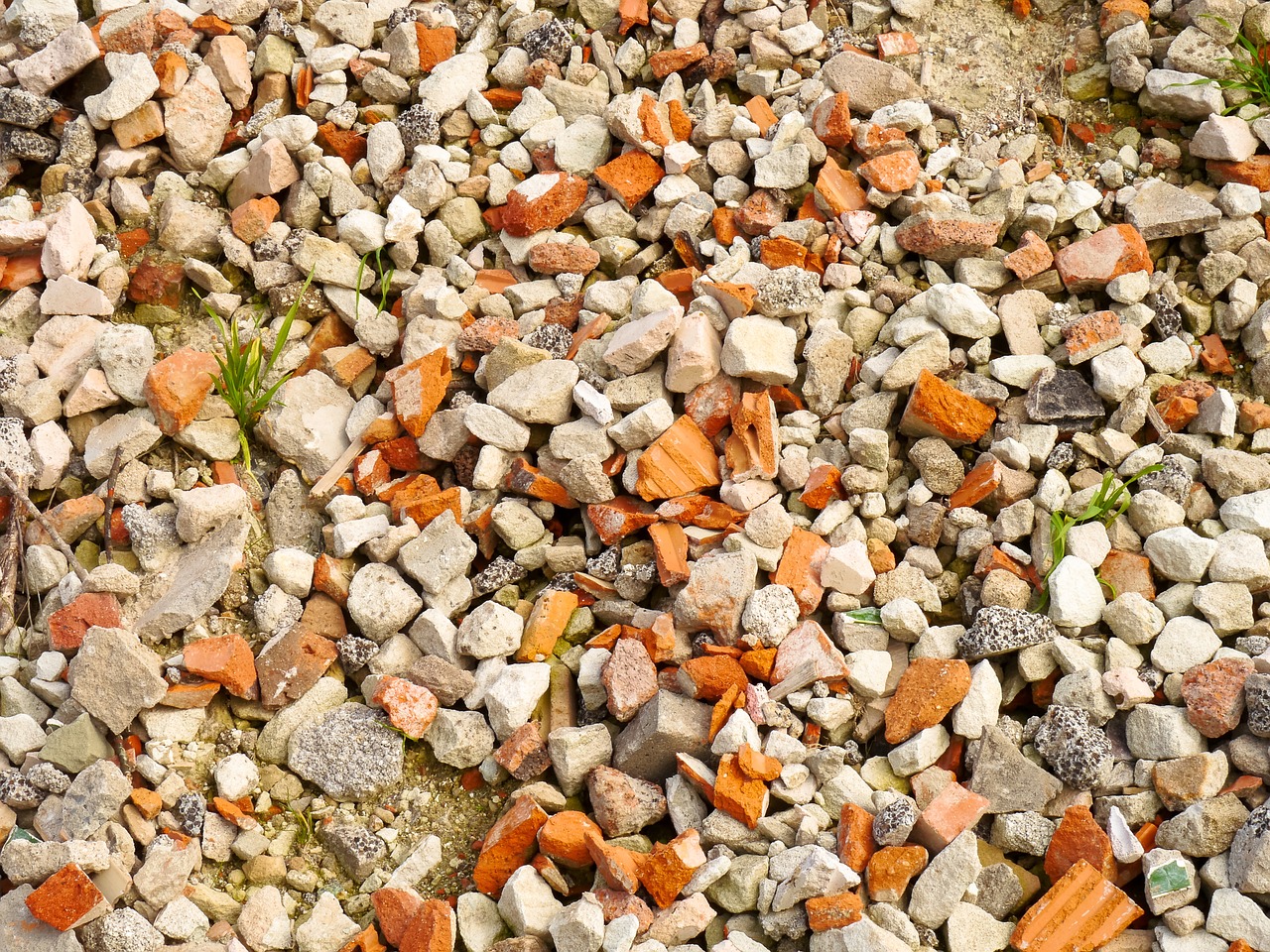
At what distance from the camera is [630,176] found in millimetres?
3105

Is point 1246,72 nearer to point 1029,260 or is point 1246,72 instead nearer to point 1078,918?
point 1029,260

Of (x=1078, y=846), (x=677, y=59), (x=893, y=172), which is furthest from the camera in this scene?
(x=677, y=59)

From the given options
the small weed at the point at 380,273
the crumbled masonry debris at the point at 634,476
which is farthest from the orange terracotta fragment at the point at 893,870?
the small weed at the point at 380,273

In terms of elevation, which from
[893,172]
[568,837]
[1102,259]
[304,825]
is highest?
[893,172]

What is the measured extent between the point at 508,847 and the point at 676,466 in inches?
36.3

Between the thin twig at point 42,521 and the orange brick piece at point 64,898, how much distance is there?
28.0 inches

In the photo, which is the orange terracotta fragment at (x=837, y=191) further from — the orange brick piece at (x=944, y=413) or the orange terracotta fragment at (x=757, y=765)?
the orange terracotta fragment at (x=757, y=765)

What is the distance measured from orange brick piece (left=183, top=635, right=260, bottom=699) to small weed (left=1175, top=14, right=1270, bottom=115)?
283 cm

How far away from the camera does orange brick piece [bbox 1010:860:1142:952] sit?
2.12 meters

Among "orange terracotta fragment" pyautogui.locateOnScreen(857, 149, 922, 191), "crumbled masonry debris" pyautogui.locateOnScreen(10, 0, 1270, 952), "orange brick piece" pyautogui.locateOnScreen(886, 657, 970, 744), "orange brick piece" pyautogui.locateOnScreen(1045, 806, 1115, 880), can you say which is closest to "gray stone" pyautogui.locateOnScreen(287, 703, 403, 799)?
"crumbled masonry debris" pyautogui.locateOnScreen(10, 0, 1270, 952)

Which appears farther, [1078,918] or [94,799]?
[94,799]

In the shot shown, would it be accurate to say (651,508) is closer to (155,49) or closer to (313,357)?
(313,357)

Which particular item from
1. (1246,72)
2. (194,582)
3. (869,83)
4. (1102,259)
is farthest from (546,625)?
(1246,72)

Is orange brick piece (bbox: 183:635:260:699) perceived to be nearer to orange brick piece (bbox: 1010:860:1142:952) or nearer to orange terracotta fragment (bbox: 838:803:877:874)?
orange terracotta fragment (bbox: 838:803:877:874)
